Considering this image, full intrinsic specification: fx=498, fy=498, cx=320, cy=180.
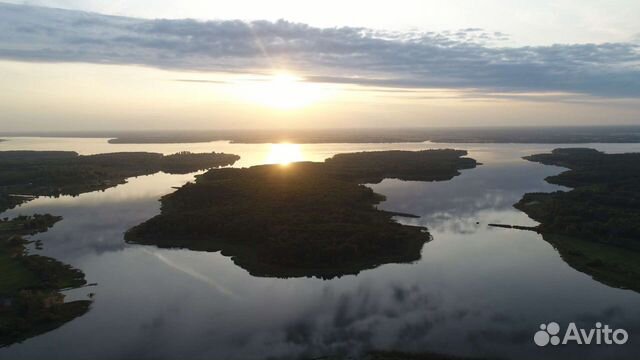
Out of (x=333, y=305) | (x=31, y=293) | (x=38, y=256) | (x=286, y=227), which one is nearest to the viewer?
(x=333, y=305)

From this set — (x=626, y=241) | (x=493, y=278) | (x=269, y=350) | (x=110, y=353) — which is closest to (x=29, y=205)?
(x=110, y=353)

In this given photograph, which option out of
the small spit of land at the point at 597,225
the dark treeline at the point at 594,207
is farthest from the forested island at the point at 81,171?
the dark treeline at the point at 594,207

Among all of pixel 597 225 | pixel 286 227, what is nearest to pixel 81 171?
pixel 286 227

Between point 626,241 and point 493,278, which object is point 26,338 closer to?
point 493,278

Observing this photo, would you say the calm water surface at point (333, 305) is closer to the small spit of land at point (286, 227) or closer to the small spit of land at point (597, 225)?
the small spit of land at point (597, 225)

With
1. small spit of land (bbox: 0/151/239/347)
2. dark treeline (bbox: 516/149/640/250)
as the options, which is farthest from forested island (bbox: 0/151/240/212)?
dark treeline (bbox: 516/149/640/250)

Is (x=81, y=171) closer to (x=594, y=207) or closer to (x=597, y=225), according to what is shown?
(x=594, y=207)
